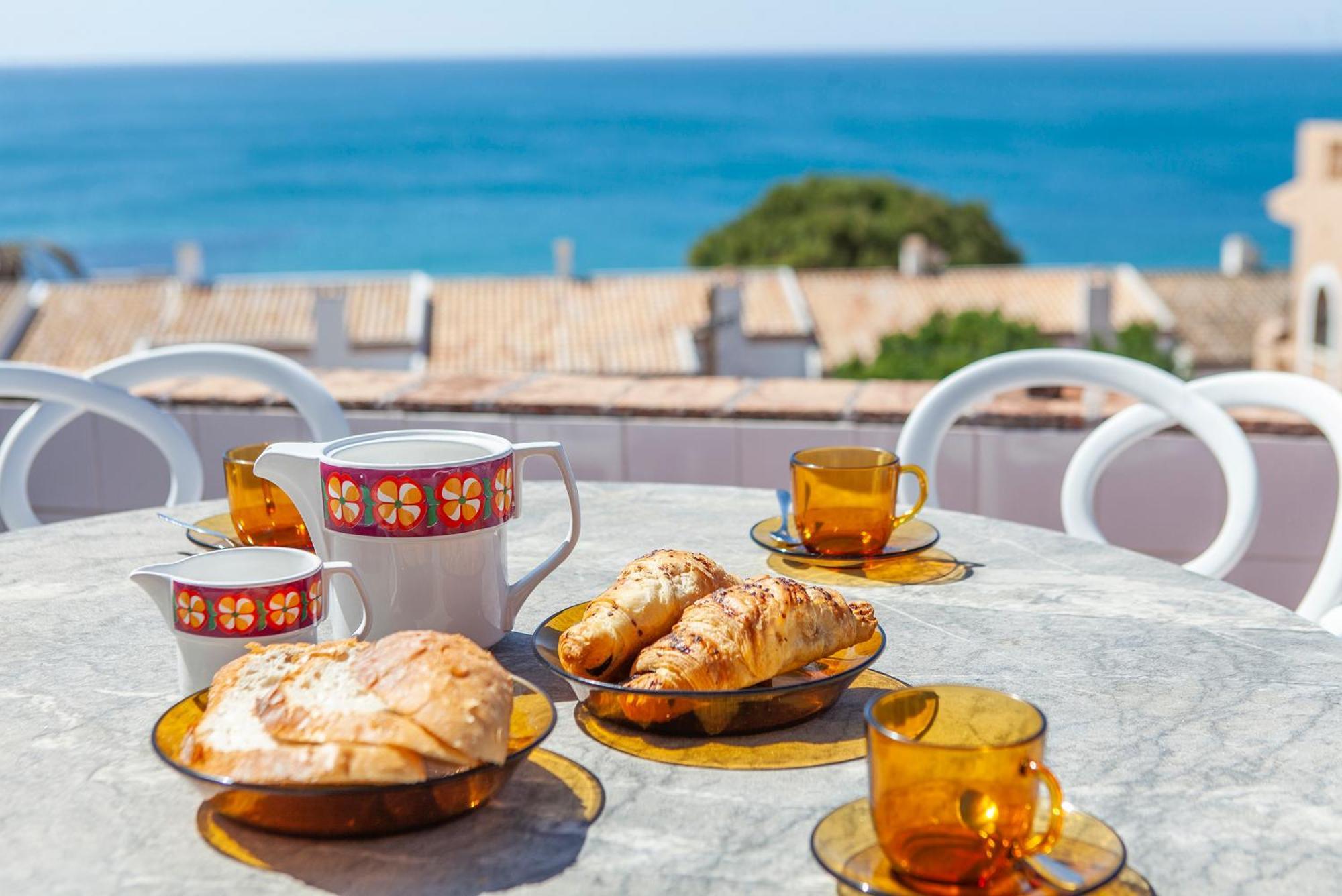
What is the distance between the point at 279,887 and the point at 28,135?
254 feet

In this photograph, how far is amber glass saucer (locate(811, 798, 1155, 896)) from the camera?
0.71m

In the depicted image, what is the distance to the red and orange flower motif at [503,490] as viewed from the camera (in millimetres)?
1029

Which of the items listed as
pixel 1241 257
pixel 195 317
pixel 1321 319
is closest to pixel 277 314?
pixel 195 317

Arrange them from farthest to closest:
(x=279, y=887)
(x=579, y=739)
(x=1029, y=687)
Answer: (x=1029, y=687)
(x=579, y=739)
(x=279, y=887)

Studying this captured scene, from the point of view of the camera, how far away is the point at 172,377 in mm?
2039

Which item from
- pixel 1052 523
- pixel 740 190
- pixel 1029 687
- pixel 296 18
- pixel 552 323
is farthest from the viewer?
pixel 296 18

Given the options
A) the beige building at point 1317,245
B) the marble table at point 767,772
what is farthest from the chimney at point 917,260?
the marble table at point 767,772

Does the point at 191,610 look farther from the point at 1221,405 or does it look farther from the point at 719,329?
the point at 719,329

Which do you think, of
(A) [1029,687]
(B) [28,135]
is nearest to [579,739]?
(A) [1029,687]

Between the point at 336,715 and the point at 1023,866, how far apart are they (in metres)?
0.39

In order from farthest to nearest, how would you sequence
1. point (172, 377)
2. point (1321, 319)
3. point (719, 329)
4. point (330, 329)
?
point (719, 329), point (1321, 319), point (330, 329), point (172, 377)

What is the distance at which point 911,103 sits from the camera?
3273 inches

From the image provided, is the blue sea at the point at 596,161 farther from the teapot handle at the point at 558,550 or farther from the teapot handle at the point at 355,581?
the teapot handle at the point at 355,581

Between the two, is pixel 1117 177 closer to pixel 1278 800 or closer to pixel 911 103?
pixel 911 103
